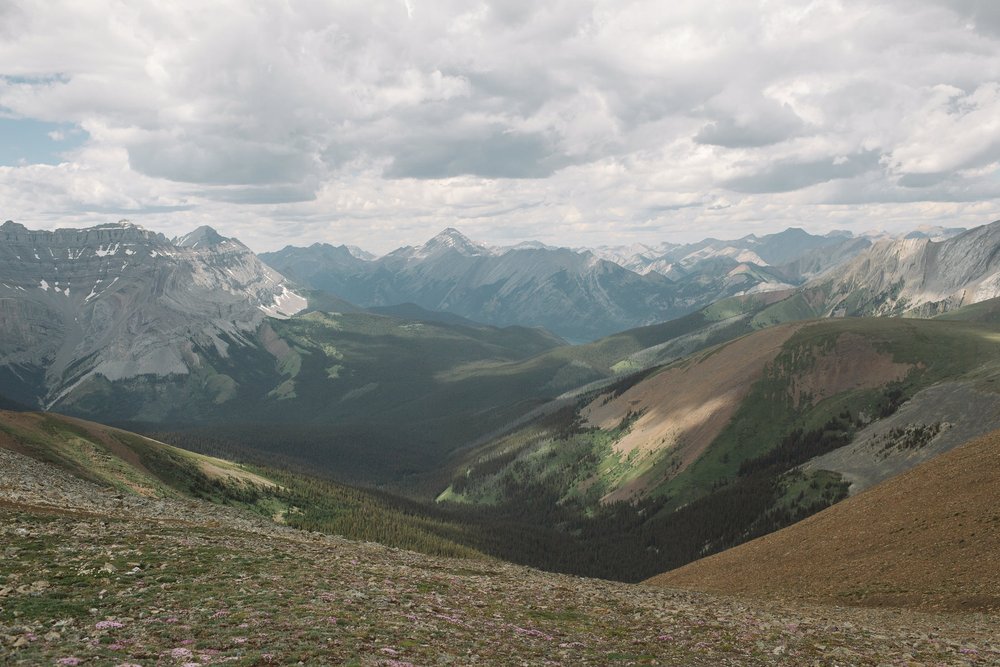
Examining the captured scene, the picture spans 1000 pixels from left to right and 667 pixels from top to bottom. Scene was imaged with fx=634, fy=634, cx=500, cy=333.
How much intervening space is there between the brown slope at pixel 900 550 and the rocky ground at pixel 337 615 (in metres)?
7.24

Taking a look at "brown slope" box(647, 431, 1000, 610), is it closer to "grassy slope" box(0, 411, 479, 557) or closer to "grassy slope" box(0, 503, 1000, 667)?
"grassy slope" box(0, 503, 1000, 667)

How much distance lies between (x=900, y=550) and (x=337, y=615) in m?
59.8

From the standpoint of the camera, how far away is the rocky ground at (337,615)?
89.1 feet

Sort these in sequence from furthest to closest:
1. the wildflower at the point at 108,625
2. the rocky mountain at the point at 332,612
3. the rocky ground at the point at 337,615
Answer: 1. the wildflower at the point at 108,625
2. the rocky mountain at the point at 332,612
3. the rocky ground at the point at 337,615

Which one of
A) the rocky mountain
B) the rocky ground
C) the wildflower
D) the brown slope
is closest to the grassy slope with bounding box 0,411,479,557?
the rocky mountain

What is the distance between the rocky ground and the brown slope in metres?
7.24

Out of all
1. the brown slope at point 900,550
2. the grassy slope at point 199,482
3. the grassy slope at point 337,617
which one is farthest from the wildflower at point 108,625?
the brown slope at point 900,550

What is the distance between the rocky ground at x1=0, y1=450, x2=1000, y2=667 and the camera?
89.1ft

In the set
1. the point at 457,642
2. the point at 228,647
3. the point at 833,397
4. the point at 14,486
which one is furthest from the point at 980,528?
the point at 833,397

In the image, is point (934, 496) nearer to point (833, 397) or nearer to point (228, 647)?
point (228, 647)

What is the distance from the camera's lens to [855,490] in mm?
121938

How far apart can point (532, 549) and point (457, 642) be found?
160802 mm

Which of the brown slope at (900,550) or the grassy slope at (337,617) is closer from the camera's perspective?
the grassy slope at (337,617)

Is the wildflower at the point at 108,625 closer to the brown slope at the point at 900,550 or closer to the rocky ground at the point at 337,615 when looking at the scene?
the rocky ground at the point at 337,615
